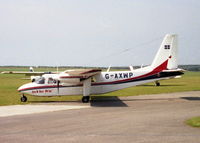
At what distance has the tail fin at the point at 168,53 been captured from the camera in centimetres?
2405

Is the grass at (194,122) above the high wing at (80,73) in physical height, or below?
below

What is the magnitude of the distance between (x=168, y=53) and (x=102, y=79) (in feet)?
20.6

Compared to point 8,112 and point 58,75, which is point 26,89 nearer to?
point 58,75

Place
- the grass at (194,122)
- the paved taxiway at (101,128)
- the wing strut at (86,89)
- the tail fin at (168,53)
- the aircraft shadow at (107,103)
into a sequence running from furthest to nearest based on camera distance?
the tail fin at (168,53) → the wing strut at (86,89) → the aircraft shadow at (107,103) → the grass at (194,122) → the paved taxiway at (101,128)

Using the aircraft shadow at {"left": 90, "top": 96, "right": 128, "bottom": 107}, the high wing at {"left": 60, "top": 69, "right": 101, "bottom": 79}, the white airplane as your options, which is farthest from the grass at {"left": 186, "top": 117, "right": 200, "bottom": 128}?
the white airplane

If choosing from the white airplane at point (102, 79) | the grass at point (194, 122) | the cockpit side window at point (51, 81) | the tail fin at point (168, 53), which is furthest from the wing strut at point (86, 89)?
the grass at point (194, 122)

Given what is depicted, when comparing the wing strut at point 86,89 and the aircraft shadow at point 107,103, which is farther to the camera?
the wing strut at point 86,89

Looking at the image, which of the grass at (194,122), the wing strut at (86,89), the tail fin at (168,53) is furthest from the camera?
the tail fin at (168,53)

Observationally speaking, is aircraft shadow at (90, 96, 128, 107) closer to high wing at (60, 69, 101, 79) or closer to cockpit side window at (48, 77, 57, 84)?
high wing at (60, 69, 101, 79)

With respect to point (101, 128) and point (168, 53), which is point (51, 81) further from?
point (101, 128)

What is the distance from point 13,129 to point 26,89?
11053mm

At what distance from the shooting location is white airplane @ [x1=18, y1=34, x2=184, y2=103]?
72.7ft

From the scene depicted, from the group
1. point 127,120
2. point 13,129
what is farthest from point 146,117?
point 13,129

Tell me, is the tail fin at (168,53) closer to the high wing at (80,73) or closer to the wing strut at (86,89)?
the wing strut at (86,89)
